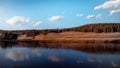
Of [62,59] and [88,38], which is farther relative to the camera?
[88,38]

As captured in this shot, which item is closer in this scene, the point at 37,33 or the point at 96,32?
the point at 96,32

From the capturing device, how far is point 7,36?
12344 centimetres

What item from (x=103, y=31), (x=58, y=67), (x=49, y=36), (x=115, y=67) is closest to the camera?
(x=115, y=67)

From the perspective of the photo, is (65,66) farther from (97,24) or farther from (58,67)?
(97,24)

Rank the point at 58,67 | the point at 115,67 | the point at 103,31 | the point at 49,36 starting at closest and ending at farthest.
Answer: the point at 115,67, the point at 58,67, the point at 103,31, the point at 49,36

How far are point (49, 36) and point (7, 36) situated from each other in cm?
2606

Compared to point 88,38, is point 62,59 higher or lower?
lower

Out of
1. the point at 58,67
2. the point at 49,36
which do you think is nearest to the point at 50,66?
the point at 58,67

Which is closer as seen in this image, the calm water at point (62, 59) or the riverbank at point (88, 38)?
the calm water at point (62, 59)

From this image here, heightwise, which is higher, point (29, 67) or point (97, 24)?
point (97, 24)

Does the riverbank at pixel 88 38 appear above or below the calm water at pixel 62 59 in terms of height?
above

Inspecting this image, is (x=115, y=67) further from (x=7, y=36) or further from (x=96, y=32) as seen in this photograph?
(x=7, y=36)

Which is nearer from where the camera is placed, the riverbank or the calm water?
the calm water

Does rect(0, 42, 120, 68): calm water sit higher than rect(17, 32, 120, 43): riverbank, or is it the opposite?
rect(17, 32, 120, 43): riverbank
